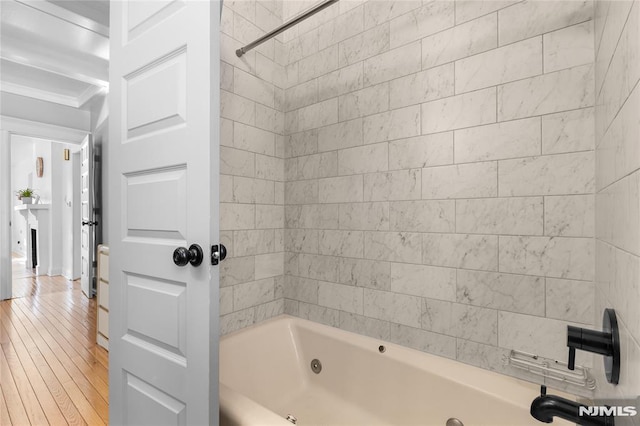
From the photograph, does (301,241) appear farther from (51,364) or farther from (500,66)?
(51,364)

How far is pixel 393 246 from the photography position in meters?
1.70

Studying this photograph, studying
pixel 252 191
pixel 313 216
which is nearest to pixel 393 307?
pixel 313 216

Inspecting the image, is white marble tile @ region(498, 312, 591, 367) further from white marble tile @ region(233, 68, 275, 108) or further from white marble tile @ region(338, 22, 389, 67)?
white marble tile @ region(233, 68, 275, 108)

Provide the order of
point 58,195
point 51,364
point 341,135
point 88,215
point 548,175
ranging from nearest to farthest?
point 548,175, point 341,135, point 51,364, point 88,215, point 58,195

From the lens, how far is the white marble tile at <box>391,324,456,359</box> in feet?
4.99

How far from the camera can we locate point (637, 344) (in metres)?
0.45

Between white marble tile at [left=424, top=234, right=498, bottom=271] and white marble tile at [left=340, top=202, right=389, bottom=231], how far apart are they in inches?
9.8

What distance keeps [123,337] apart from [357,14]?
6.61 feet

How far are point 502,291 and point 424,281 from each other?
13.4 inches

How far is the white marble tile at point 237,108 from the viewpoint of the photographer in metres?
1.82

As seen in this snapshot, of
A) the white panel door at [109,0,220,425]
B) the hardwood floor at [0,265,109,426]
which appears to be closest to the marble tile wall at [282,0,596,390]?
the white panel door at [109,0,220,425]

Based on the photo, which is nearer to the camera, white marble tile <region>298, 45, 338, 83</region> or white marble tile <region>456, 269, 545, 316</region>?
white marble tile <region>456, 269, 545, 316</region>

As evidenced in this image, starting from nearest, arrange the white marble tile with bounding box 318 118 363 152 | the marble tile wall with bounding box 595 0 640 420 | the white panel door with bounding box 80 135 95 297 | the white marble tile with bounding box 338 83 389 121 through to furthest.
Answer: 1. the marble tile wall with bounding box 595 0 640 420
2. the white marble tile with bounding box 338 83 389 121
3. the white marble tile with bounding box 318 118 363 152
4. the white panel door with bounding box 80 135 95 297

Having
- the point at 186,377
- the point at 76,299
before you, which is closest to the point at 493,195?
the point at 186,377
